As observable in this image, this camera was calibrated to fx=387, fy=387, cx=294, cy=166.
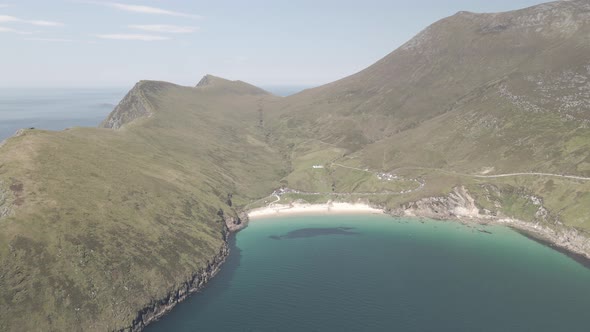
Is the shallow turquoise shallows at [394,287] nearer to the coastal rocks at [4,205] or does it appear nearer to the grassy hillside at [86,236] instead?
the grassy hillside at [86,236]

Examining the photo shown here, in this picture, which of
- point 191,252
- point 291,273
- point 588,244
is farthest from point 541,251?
point 191,252

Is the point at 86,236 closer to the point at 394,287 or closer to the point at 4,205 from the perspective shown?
the point at 4,205

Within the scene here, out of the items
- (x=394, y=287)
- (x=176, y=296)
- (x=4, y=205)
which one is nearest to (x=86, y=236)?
(x=4, y=205)

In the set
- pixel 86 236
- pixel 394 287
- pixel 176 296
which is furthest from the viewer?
pixel 394 287

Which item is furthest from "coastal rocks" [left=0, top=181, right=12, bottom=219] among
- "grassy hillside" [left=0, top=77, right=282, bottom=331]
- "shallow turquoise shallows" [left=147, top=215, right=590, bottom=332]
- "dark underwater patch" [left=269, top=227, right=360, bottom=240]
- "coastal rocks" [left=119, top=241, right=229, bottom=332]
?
"dark underwater patch" [left=269, top=227, right=360, bottom=240]

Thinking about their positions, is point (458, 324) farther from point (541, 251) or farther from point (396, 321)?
point (541, 251)

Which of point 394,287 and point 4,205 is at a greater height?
point 4,205
